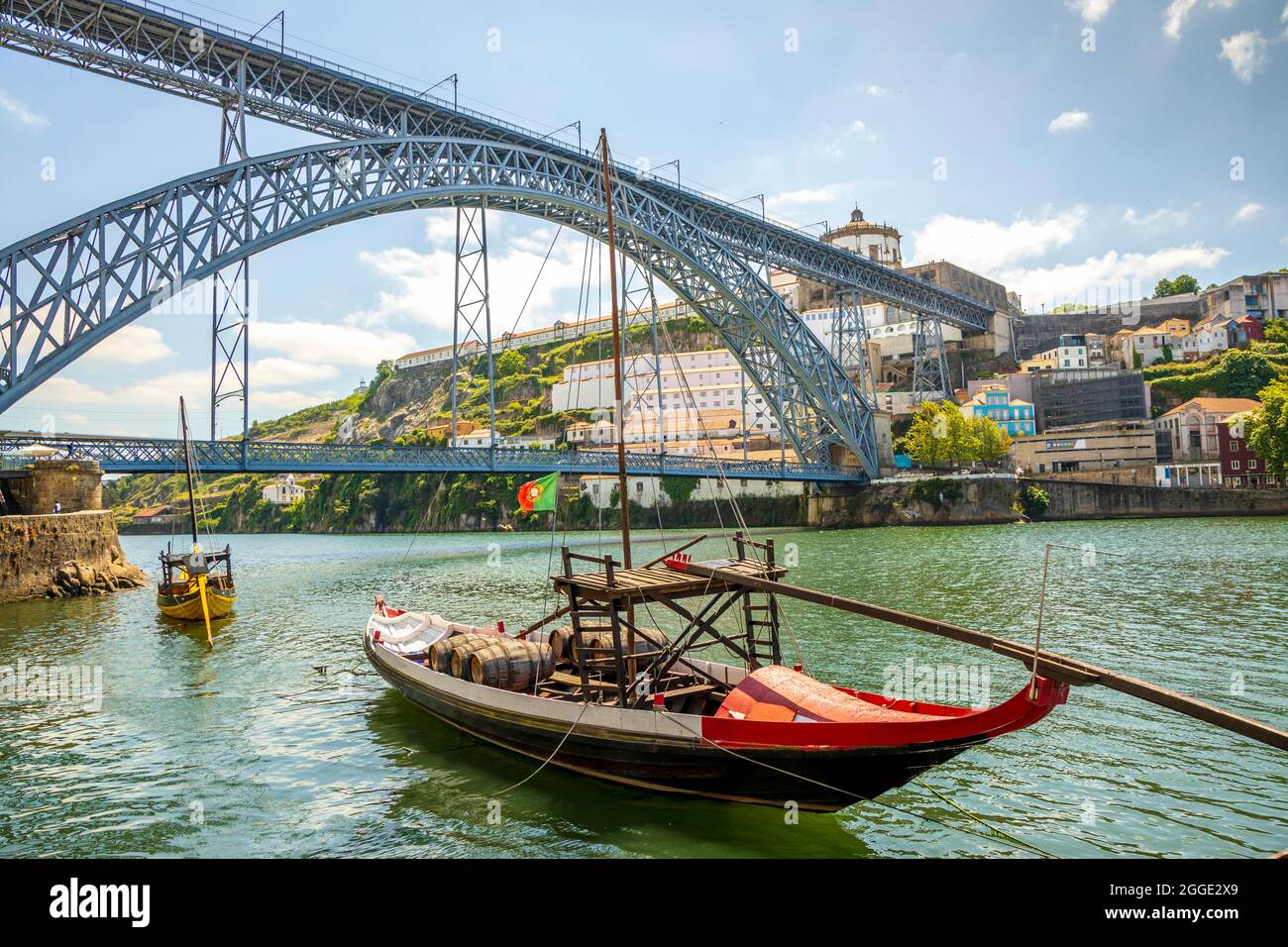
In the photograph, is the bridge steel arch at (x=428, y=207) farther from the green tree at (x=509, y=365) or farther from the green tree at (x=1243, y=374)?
the green tree at (x=509, y=365)

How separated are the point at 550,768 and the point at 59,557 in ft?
88.8

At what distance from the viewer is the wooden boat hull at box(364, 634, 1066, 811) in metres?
7.49

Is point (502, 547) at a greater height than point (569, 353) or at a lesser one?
lesser

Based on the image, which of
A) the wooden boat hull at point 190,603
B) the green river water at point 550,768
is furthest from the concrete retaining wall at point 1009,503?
the wooden boat hull at point 190,603

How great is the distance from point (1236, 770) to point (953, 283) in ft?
305

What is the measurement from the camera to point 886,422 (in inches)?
2628

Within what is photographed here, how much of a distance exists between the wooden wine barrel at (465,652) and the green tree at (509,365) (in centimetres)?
10909

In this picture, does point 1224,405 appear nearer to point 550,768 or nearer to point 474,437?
point 474,437

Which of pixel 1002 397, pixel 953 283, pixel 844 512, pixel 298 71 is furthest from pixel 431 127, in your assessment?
pixel 953 283

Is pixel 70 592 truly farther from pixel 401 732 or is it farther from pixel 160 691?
pixel 401 732

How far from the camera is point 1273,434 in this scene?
52719 mm

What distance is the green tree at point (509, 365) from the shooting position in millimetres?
119812

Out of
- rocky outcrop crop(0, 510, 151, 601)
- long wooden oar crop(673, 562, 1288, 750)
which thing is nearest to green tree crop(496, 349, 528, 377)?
rocky outcrop crop(0, 510, 151, 601)

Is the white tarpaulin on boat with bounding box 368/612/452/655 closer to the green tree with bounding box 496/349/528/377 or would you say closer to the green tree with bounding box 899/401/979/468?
the green tree with bounding box 899/401/979/468
